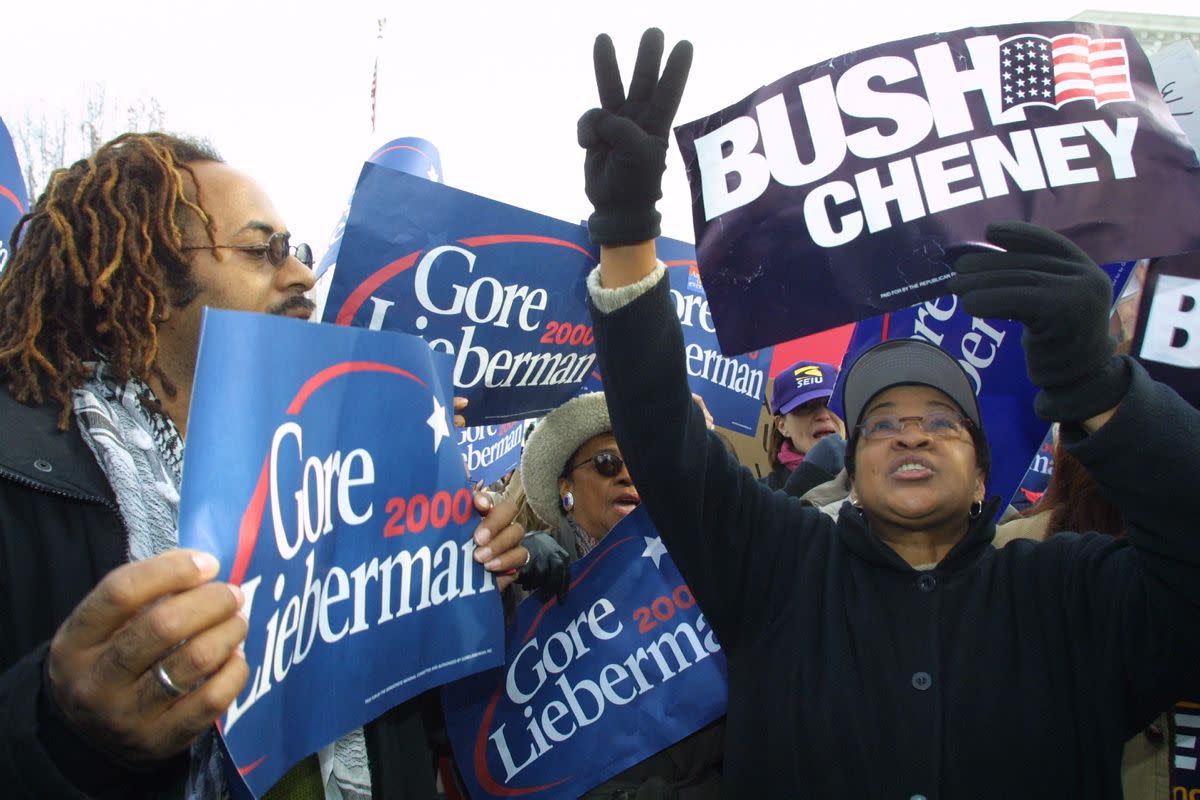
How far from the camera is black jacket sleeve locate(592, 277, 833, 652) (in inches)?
66.2

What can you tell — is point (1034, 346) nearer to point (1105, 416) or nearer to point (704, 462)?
point (1105, 416)

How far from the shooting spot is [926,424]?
1958mm

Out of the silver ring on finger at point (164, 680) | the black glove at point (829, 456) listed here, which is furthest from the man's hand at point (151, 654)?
the black glove at point (829, 456)

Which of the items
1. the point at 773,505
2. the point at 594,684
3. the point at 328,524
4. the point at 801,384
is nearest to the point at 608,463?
the point at 594,684

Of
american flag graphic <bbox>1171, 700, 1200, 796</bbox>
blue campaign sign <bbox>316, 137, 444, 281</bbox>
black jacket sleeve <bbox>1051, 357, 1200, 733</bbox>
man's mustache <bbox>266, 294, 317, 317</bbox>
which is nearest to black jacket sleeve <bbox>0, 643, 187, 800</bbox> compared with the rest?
man's mustache <bbox>266, 294, 317, 317</bbox>

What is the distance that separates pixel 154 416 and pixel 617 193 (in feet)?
3.15

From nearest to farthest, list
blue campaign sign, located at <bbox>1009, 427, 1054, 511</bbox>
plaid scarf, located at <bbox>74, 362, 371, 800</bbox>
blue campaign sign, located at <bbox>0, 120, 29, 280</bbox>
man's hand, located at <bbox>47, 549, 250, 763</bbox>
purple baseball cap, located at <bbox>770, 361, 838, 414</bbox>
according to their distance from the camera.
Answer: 1. man's hand, located at <bbox>47, 549, 250, 763</bbox>
2. plaid scarf, located at <bbox>74, 362, 371, 800</bbox>
3. blue campaign sign, located at <bbox>0, 120, 29, 280</bbox>
4. blue campaign sign, located at <bbox>1009, 427, 1054, 511</bbox>
5. purple baseball cap, located at <bbox>770, 361, 838, 414</bbox>

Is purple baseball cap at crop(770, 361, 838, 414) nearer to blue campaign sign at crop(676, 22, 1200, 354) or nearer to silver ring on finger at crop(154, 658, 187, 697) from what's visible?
blue campaign sign at crop(676, 22, 1200, 354)

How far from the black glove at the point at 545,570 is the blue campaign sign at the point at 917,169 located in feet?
2.43

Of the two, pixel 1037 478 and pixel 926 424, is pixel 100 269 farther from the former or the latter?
pixel 1037 478

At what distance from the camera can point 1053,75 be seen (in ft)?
6.46

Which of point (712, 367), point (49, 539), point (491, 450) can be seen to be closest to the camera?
point (49, 539)

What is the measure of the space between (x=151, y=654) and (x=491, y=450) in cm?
374

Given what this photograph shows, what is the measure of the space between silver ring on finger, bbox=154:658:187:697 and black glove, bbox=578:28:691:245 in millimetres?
1065
